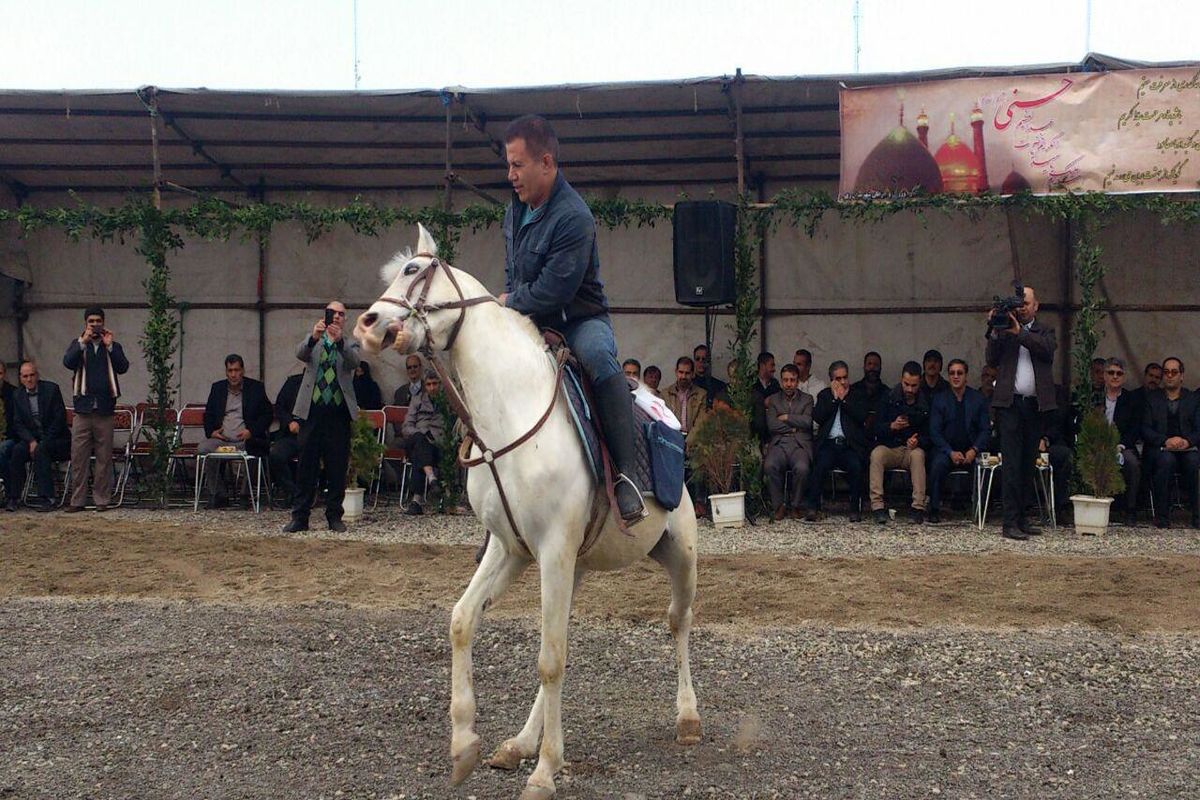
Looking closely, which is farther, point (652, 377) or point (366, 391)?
point (366, 391)

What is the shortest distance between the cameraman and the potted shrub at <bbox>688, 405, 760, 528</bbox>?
2.65 meters

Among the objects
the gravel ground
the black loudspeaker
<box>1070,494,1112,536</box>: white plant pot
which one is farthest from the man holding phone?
<box>1070,494,1112,536</box>: white plant pot

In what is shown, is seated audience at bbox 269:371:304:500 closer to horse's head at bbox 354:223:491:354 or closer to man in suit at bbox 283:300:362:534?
man in suit at bbox 283:300:362:534

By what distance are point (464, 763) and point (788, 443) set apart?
28.2ft

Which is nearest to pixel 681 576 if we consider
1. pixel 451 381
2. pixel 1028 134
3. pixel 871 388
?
pixel 451 381

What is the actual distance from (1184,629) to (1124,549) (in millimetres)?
3629

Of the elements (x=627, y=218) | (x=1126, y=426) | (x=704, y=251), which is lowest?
(x=1126, y=426)

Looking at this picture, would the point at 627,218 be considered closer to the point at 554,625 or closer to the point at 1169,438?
the point at 1169,438

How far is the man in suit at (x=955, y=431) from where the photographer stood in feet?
38.6

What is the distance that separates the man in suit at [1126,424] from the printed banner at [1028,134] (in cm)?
215

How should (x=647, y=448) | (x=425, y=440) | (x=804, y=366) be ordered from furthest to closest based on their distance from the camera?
(x=804, y=366), (x=425, y=440), (x=647, y=448)

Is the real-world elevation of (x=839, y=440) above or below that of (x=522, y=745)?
above

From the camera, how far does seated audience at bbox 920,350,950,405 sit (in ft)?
42.2

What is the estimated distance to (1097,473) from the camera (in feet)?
36.7
